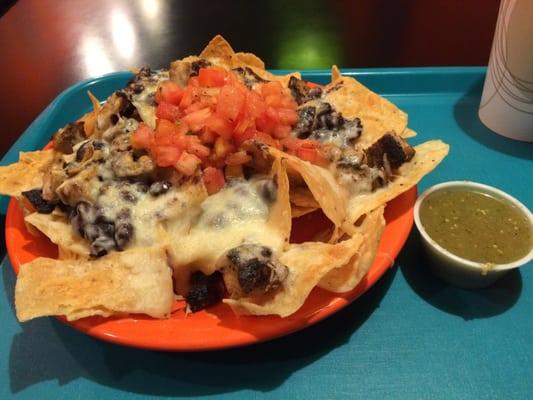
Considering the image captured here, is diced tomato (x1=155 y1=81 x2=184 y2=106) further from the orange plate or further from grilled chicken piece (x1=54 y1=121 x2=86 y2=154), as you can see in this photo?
the orange plate

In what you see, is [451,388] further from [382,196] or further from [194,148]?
[194,148]

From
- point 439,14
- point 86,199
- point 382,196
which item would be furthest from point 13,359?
point 439,14

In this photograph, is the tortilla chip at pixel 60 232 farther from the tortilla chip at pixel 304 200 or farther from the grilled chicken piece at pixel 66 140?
the tortilla chip at pixel 304 200

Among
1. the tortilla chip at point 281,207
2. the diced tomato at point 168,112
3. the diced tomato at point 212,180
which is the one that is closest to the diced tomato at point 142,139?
the diced tomato at point 168,112

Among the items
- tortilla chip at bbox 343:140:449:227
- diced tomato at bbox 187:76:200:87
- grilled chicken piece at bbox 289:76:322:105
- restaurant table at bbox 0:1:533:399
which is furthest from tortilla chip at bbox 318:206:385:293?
diced tomato at bbox 187:76:200:87

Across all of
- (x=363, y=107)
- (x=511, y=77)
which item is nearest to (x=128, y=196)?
(x=363, y=107)

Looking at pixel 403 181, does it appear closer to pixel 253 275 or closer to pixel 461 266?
pixel 461 266

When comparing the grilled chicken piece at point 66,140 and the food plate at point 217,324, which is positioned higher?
the grilled chicken piece at point 66,140
